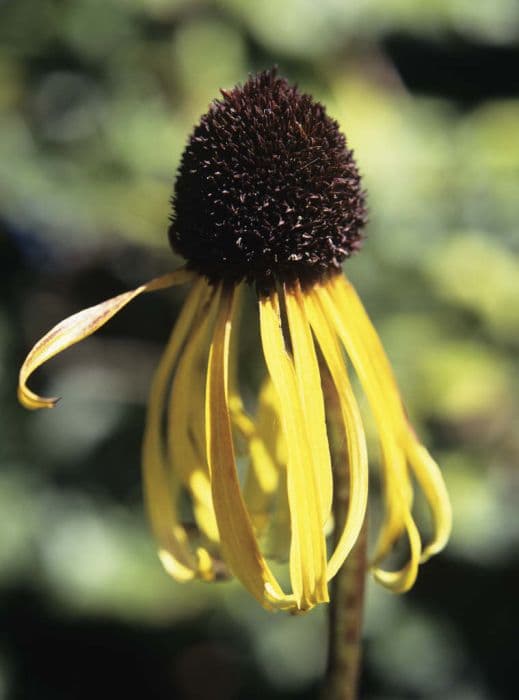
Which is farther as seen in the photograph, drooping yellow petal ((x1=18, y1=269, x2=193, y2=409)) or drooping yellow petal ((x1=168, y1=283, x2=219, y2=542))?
drooping yellow petal ((x1=168, y1=283, x2=219, y2=542))

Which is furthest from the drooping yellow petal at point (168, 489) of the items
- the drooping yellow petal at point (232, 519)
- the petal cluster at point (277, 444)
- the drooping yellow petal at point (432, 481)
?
the drooping yellow petal at point (432, 481)

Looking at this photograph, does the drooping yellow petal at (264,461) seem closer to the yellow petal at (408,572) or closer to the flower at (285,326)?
the flower at (285,326)

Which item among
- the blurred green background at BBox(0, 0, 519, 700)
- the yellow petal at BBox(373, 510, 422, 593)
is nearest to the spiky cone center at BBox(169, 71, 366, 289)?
the yellow petal at BBox(373, 510, 422, 593)

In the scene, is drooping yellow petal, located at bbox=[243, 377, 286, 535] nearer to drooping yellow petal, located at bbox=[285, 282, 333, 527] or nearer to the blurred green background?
drooping yellow petal, located at bbox=[285, 282, 333, 527]

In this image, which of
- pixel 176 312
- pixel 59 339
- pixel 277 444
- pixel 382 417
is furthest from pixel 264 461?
pixel 176 312

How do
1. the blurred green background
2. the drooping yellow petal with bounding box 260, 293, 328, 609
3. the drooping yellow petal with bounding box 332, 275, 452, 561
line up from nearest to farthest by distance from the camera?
the drooping yellow petal with bounding box 260, 293, 328, 609 → the drooping yellow petal with bounding box 332, 275, 452, 561 → the blurred green background

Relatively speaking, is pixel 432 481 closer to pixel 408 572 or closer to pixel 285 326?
pixel 408 572

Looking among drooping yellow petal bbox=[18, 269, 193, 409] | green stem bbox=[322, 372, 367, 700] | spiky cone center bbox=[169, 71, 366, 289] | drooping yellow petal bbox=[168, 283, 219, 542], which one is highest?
spiky cone center bbox=[169, 71, 366, 289]
